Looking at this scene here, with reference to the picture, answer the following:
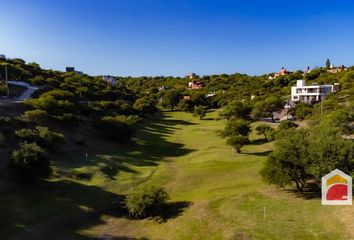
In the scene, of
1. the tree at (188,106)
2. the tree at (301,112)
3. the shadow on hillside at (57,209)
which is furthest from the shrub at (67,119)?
the tree at (188,106)

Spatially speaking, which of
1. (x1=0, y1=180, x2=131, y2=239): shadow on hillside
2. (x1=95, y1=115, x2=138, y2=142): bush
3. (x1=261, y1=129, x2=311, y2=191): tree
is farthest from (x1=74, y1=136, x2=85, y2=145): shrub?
(x1=261, y1=129, x2=311, y2=191): tree

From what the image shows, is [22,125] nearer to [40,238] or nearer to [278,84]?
[40,238]

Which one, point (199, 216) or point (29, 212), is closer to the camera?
point (199, 216)

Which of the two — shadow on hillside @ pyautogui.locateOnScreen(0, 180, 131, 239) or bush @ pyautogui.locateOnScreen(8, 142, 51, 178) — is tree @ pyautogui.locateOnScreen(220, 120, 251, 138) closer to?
shadow on hillside @ pyautogui.locateOnScreen(0, 180, 131, 239)

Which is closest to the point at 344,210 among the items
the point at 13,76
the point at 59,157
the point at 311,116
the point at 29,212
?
the point at 29,212

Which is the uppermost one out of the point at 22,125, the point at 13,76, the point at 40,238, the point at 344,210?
the point at 13,76

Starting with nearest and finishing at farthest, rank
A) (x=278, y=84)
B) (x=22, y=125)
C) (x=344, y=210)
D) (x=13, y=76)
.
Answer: (x=344, y=210)
(x=22, y=125)
(x=13, y=76)
(x=278, y=84)
